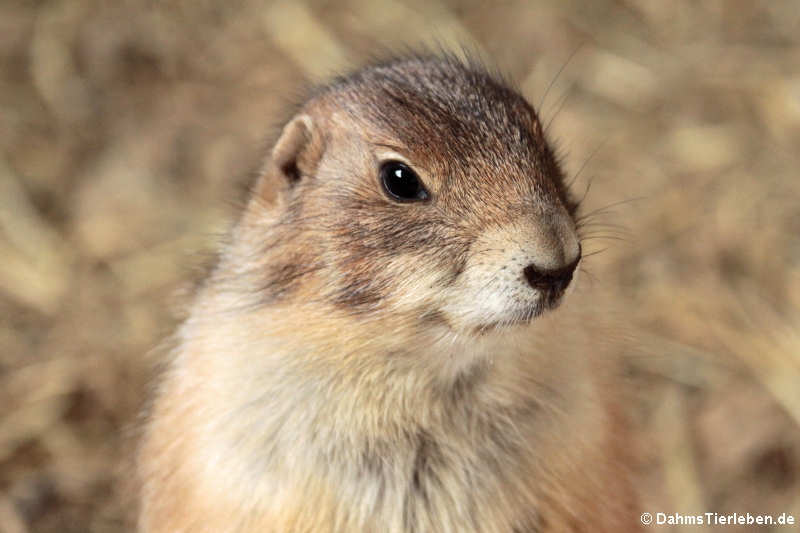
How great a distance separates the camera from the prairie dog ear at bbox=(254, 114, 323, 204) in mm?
2605

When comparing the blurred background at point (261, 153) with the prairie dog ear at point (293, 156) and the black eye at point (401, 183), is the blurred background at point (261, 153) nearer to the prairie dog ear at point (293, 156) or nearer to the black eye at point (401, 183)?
the prairie dog ear at point (293, 156)

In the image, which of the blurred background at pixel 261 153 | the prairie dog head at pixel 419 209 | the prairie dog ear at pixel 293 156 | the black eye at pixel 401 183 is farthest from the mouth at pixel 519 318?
the blurred background at pixel 261 153

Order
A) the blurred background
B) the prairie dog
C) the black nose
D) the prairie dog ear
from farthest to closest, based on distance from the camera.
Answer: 1. the blurred background
2. the prairie dog ear
3. the prairie dog
4. the black nose

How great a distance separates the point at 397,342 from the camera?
91.8 inches

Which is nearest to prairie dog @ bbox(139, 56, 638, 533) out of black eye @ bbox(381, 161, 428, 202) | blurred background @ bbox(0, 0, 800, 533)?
black eye @ bbox(381, 161, 428, 202)

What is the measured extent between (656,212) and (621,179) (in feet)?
0.76

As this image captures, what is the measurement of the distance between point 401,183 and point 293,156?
414 mm

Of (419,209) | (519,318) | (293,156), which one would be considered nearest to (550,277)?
(519,318)

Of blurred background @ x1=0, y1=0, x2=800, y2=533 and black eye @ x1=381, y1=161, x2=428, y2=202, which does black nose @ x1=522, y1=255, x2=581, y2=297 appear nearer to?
black eye @ x1=381, y1=161, x2=428, y2=202

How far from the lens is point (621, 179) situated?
487 centimetres

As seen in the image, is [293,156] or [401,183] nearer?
[401,183]

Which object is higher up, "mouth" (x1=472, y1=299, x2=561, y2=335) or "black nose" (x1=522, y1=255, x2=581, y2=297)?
"black nose" (x1=522, y1=255, x2=581, y2=297)

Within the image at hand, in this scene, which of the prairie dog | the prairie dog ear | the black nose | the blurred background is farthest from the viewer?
the blurred background

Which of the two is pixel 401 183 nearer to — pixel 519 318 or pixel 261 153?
pixel 519 318
